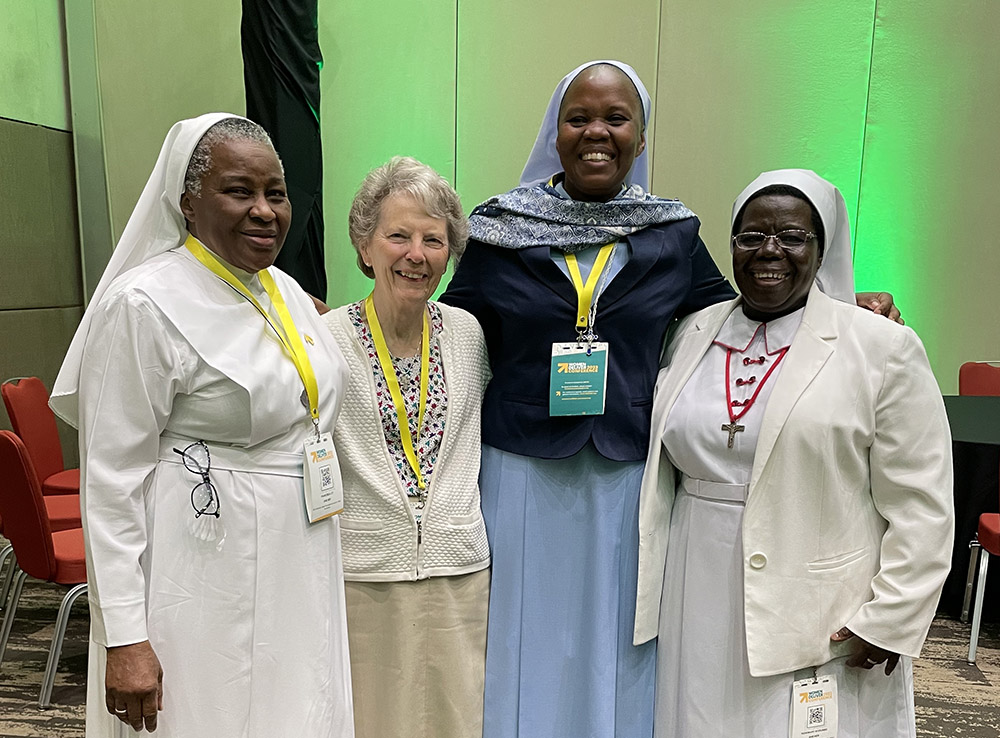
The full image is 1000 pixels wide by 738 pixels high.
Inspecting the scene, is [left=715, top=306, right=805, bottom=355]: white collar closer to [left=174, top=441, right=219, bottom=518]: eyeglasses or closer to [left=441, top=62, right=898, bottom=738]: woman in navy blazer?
[left=441, top=62, right=898, bottom=738]: woman in navy blazer

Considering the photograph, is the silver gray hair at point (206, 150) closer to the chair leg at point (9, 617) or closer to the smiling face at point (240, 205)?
the smiling face at point (240, 205)

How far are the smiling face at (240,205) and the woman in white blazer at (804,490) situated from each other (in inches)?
36.1

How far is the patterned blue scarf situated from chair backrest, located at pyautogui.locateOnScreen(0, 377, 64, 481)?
259 cm

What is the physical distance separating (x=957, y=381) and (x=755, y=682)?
192 inches

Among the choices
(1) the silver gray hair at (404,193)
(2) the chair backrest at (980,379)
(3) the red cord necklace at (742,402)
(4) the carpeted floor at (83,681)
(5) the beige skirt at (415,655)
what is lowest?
(4) the carpeted floor at (83,681)

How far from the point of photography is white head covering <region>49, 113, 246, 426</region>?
1.41 m

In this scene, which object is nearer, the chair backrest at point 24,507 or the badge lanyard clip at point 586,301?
the badge lanyard clip at point 586,301

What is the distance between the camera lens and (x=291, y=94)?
4.44m

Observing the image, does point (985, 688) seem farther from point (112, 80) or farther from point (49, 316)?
point (112, 80)

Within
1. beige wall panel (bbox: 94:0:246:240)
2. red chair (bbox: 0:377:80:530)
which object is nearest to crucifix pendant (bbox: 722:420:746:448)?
red chair (bbox: 0:377:80:530)

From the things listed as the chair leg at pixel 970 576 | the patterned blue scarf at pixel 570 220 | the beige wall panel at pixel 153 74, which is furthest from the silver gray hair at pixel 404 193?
the beige wall panel at pixel 153 74

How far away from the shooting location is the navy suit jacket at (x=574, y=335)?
74.0 inches

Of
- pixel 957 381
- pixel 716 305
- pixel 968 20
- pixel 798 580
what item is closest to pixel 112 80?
pixel 716 305

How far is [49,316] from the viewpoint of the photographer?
192 inches
